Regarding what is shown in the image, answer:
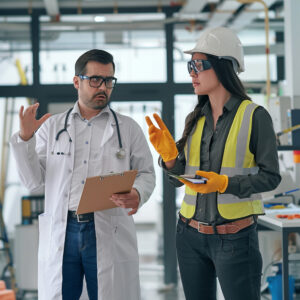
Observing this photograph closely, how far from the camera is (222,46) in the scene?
1924 millimetres

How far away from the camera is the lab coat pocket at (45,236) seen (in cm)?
226

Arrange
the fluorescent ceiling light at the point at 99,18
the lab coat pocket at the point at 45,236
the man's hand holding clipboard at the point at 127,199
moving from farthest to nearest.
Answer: the fluorescent ceiling light at the point at 99,18
the lab coat pocket at the point at 45,236
the man's hand holding clipboard at the point at 127,199

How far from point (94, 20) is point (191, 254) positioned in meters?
3.83

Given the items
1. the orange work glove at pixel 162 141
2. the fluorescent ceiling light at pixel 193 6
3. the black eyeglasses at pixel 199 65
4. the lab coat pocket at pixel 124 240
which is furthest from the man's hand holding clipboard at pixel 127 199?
the fluorescent ceiling light at pixel 193 6

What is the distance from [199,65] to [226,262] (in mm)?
739

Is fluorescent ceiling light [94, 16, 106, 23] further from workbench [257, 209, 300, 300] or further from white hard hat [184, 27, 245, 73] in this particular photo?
white hard hat [184, 27, 245, 73]

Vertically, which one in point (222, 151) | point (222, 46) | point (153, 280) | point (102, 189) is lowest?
point (153, 280)

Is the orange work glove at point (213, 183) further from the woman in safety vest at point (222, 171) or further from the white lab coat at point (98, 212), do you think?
the white lab coat at point (98, 212)

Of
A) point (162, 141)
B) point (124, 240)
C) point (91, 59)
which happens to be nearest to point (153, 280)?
point (124, 240)

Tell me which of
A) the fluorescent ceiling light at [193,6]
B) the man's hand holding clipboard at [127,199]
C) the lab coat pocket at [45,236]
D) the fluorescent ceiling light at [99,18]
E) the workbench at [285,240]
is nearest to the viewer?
the man's hand holding clipboard at [127,199]

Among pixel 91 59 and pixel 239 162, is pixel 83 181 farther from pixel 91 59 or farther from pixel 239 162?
pixel 239 162

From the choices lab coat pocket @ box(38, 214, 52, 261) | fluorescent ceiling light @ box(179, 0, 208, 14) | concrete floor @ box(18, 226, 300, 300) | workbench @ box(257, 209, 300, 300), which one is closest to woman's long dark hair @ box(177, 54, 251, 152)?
lab coat pocket @ box(38, 214, 52, 261)

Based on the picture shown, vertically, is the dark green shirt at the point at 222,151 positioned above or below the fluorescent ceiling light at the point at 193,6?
below

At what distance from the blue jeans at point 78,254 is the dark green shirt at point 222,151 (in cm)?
53
